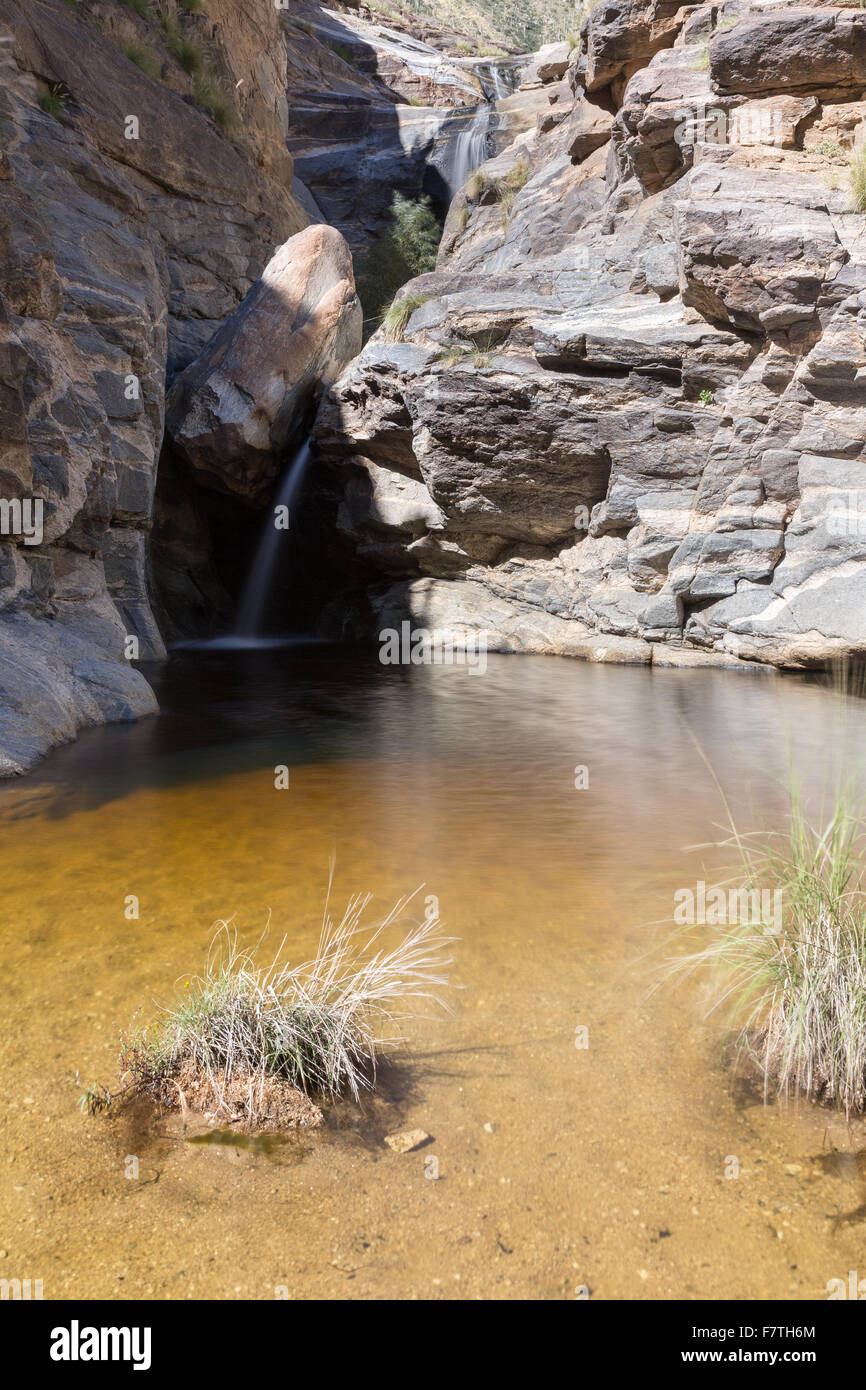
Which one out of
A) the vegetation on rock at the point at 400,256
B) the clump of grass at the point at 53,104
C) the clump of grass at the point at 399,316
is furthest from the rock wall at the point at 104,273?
the vegetation on rock at the point at 400,256

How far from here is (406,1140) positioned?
2.32 meters

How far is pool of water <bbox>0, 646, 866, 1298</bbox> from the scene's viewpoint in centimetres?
194

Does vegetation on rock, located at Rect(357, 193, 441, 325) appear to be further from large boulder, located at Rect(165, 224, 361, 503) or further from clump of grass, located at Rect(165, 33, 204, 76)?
large boulder, located at Rect(165, 224, 361, 503)

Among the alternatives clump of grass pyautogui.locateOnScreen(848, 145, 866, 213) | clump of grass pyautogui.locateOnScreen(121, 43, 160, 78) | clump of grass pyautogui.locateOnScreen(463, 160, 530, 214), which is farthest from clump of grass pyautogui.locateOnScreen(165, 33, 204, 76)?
clump of grass pyautogui.locateOnScreen(848, 145, 866, 213)

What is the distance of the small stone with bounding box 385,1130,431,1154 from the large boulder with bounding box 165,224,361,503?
44.0ft

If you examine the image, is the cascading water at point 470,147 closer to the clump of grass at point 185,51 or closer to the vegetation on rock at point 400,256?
the vegetation on rock at point 400,256

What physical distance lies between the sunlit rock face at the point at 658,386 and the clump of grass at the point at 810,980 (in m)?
8.42

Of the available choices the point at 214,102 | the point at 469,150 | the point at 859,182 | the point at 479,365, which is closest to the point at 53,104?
the point at 214,102

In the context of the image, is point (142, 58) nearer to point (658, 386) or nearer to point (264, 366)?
point (264, 366)

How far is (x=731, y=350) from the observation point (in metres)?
11.7
